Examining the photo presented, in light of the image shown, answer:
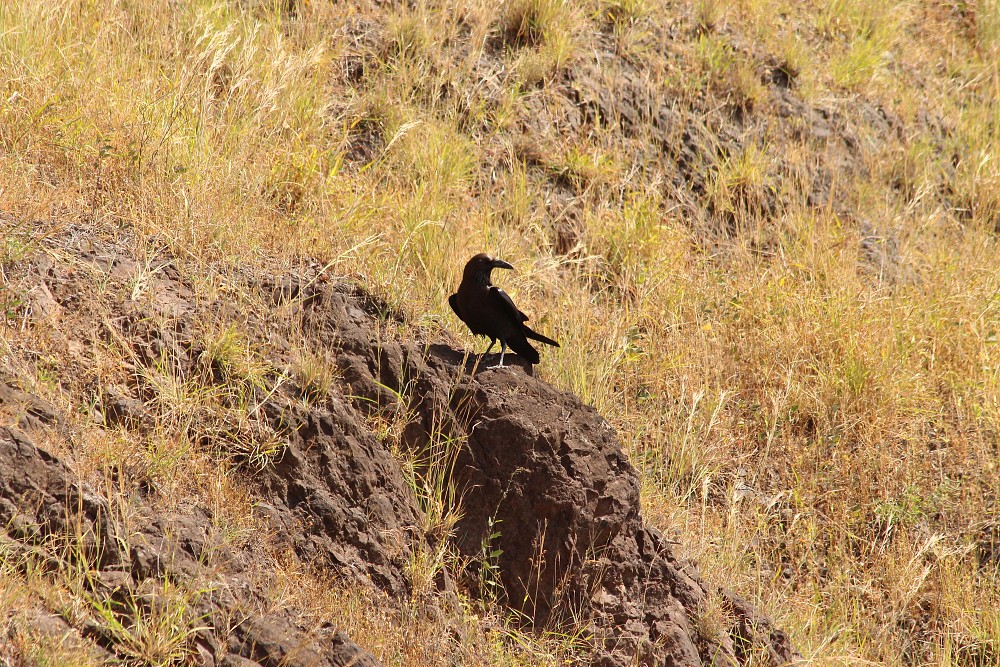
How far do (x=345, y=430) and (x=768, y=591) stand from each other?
8.37 feet

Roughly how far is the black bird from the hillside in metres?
0.33

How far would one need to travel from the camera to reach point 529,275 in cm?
600

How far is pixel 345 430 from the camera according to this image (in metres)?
4.16

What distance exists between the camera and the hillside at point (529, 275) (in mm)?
3836

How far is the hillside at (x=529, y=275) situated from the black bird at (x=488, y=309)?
0.33m

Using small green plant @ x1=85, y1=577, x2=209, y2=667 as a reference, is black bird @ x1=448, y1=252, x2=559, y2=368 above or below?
above

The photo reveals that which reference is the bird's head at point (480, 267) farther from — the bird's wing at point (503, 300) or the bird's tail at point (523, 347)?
the bird's tail at point (523, 347)

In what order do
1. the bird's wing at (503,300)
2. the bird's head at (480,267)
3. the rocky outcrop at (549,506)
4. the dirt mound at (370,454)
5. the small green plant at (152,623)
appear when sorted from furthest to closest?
the bird's head at (480,267), the bird's wing at (503,300), the rocky outcrop at (549,506), the dirt mound at (370,454), the small green plant at (152,623)

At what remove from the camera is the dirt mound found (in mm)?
3822

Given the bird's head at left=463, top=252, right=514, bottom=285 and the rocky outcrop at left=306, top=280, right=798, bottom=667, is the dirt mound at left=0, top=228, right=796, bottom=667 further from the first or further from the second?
the bird's head at left=463, top=252, right=514, bottom=285

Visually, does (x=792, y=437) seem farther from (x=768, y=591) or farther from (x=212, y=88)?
(x=212, y=88)

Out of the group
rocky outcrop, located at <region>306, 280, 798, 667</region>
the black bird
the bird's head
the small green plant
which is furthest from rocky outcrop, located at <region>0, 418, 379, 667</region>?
the bird's head

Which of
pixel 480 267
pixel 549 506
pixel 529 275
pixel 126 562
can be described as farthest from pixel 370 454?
pixel 529 275

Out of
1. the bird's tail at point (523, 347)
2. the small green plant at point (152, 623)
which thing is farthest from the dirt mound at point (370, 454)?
the small green plant at point (152, 623)
